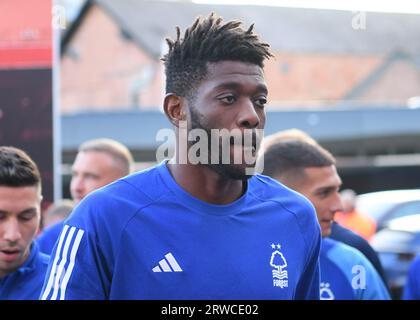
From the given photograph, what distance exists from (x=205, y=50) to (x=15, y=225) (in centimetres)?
155

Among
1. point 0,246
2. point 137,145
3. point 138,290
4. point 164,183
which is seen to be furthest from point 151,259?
point 137,145

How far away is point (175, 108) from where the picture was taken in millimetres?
2771

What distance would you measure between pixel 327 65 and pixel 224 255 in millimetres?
38434

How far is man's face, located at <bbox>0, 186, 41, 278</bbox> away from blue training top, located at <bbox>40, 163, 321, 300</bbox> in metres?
1.18

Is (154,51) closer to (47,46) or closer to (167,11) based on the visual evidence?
(167,11)

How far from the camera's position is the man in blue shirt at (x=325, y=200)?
3.98 metres

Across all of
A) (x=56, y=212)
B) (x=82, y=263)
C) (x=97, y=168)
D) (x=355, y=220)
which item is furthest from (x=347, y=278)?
(x=355, y=220)

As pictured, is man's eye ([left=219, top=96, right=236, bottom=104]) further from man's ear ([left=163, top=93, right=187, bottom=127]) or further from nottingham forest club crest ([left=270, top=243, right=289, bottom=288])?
nottingham forest club crest ([left=270, top=243, right=289, bottom=288])

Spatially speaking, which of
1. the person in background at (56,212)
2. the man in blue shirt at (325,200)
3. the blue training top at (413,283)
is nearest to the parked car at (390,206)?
the person in background at (56,212)

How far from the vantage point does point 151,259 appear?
2521mm

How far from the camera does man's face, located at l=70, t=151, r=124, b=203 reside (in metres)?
5.59

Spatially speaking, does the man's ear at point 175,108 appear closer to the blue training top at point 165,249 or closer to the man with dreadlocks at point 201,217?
the man with dreadlocks at point 201,217

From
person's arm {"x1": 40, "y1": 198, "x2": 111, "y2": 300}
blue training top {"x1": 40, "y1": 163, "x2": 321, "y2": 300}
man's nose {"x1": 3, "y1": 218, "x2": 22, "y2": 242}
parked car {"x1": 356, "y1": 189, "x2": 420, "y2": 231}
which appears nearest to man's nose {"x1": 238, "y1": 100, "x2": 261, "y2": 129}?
blue training top {"x1": 40, "y1": 163, "x2": 321, "y2": 300}

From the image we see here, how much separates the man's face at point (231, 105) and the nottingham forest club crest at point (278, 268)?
279 millimetres
